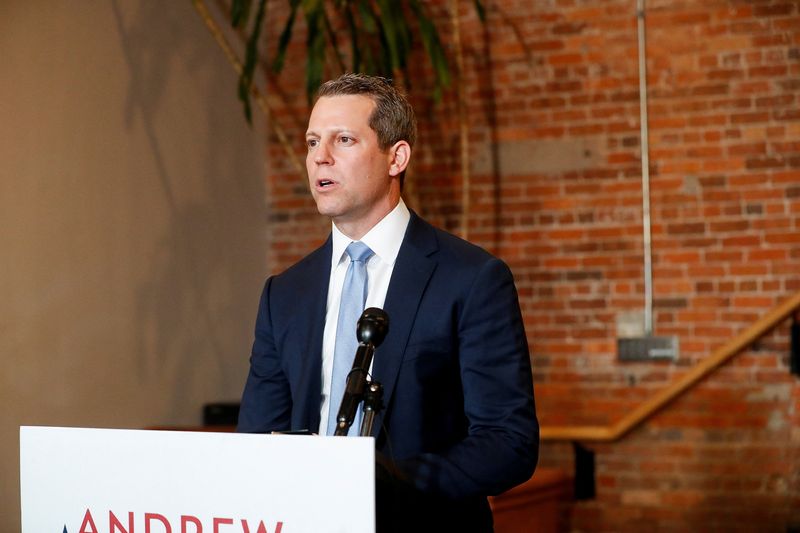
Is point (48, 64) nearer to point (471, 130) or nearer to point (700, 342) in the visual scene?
point (471, 130)

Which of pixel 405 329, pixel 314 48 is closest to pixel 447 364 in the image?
pixel 405 329

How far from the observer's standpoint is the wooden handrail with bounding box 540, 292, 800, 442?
13.9ft

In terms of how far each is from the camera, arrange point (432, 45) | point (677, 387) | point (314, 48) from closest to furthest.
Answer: point (314, 48)
point (432, 45)
point (677, 387)

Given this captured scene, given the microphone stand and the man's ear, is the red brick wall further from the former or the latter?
the microphone stand

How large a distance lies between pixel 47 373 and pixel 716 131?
2901 mm

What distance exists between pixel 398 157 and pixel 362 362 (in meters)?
0.59

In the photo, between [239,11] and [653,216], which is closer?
[239,11]

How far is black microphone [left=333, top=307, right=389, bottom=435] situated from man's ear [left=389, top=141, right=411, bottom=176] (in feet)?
1.61

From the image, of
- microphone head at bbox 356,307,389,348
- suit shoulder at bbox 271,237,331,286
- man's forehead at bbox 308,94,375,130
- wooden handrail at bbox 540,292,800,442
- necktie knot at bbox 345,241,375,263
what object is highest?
man's forehead at bbox 308,94,375,130

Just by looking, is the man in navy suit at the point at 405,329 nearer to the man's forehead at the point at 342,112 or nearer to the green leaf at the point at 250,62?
the man's forehead at the point at 342,112

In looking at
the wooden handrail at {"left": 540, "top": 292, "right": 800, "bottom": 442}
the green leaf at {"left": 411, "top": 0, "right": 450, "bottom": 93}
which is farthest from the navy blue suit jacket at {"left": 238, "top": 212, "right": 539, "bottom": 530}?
the wooden handrail at {"left": 540, "top": 292, "right": 800, "bottom": 442}

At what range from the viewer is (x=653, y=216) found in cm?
446

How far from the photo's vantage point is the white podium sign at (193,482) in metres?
1.25

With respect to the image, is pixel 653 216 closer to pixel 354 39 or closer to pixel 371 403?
pixel 354 39
